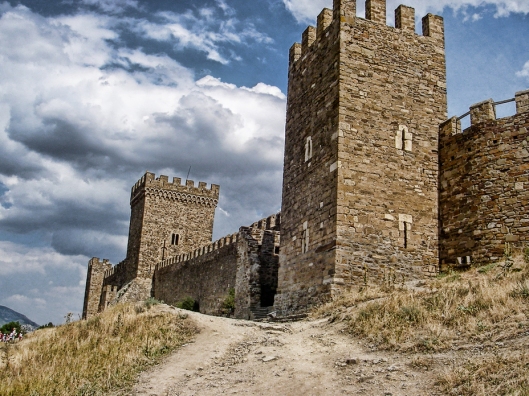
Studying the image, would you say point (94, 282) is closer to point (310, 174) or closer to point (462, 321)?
point (310, 174)

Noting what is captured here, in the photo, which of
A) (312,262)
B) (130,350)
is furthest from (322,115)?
(130,350)

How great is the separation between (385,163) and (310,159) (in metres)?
1.93

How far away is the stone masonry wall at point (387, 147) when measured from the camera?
Result: 43.2ft

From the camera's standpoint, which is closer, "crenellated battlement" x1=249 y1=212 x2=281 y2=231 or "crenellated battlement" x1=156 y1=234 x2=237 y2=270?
"crenellated battlement" x1=249 y1=212 x2=281 y2=231

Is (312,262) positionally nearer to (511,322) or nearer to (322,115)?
(322,115)

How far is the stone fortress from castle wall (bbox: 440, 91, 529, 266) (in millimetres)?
23

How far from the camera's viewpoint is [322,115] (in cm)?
1461

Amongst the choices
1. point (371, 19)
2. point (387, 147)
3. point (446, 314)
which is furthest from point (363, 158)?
point (446, 314)

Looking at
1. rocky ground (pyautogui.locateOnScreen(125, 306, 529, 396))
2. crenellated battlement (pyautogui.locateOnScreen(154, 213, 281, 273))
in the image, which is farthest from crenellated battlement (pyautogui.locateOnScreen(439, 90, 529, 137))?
crenellated battlement (pyautogui.locateOnScreen(154, 213, 281, 273))

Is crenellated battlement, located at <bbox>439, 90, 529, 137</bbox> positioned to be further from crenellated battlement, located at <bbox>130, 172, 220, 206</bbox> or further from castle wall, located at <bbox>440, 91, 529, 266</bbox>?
crenellated battlement, located at <bbox>130, 172, 220, 206</bbox>

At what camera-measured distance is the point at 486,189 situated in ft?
43.0

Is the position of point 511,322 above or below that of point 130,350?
Result: above

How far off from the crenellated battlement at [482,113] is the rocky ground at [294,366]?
6.37 metres

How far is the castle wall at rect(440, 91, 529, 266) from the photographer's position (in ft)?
41.5
